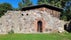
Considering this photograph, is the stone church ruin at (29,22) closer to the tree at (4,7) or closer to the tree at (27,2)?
the tree at (4,7)

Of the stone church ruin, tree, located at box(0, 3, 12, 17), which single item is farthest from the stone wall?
tree, located at box(0, 3, 12, 17)

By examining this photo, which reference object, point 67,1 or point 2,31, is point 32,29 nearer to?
point 2,31

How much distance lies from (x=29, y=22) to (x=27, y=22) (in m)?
0.35

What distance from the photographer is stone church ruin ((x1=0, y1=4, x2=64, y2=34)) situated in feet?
126

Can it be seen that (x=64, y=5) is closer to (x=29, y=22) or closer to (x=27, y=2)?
(x=27, y=2)

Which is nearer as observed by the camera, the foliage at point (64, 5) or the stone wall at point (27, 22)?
the stone wall at point (27, 22)

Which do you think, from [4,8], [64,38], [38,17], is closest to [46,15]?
[38,17]

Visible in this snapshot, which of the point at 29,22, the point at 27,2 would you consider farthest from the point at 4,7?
the point at 29,22

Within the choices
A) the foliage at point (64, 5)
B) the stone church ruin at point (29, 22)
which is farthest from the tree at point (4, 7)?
the stone church ruin at point (29, 22)

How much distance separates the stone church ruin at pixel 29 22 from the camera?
3838 centimetres

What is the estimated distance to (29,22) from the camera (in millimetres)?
38938

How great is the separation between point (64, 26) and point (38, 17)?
4827mm

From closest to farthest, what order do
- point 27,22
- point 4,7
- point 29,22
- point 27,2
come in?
point 27,22 < point 29,22 < point 4,7 < point 27,2

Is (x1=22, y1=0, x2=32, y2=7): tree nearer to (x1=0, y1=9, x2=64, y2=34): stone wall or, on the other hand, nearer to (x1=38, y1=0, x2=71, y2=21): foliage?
(x1=38, y1=0, x2=71, y2=21): foliage
